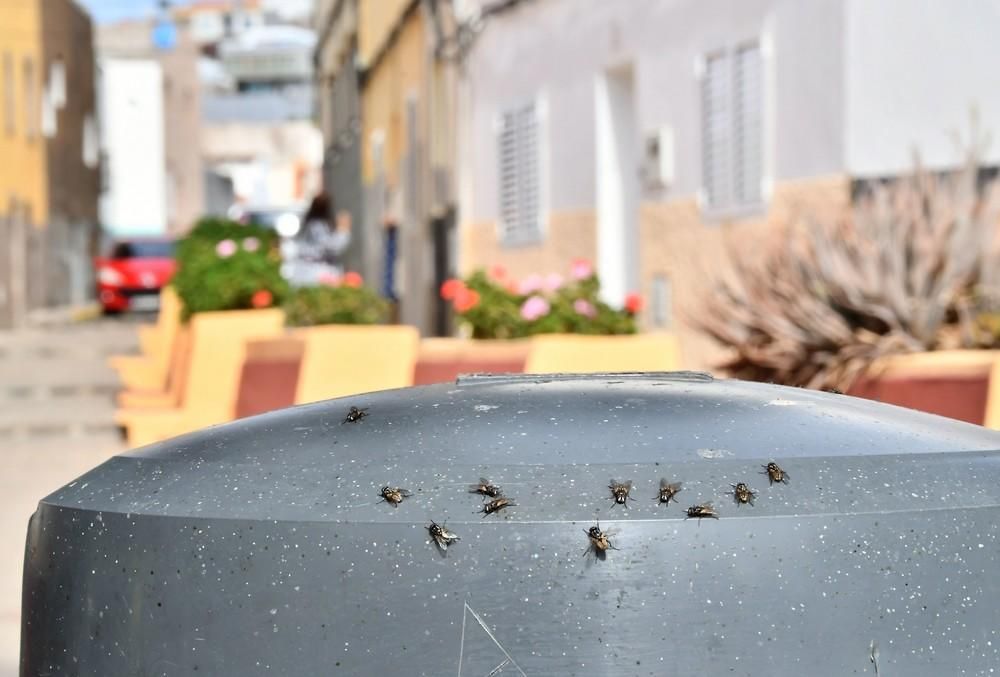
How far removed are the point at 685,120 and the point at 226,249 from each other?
380 cm

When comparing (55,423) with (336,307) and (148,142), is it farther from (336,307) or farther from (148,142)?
(148,142)

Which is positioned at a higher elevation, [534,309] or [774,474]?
[774,474]

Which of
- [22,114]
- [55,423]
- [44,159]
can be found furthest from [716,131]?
[44,159]

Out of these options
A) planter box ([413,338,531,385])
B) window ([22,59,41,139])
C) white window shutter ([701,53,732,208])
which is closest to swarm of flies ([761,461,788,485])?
planter box ([413,338,531,385])

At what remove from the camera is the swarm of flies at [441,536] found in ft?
7.11

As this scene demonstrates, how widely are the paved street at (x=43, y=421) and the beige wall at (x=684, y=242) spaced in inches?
137

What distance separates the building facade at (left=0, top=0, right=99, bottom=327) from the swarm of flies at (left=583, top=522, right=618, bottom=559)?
1008 inches

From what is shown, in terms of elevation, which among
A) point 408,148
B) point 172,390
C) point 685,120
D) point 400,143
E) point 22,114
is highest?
point 22,114

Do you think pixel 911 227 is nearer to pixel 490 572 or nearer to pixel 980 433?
pixel 980 433

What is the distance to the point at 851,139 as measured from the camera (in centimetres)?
1074

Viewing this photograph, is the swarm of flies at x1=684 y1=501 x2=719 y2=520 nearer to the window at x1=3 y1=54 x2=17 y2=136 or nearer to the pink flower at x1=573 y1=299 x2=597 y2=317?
the pink flower at x1=573 y1=299 x2=597 y2=317

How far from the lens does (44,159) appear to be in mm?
33469

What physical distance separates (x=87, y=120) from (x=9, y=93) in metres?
9.81

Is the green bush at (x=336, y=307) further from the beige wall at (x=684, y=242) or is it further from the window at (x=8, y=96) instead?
the window at (x=8, y=96)
